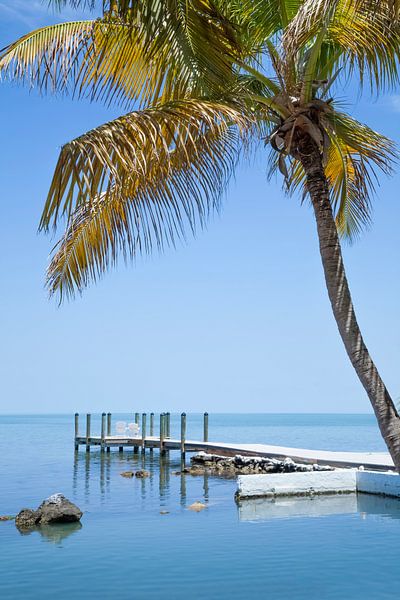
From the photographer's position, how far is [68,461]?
35.3m

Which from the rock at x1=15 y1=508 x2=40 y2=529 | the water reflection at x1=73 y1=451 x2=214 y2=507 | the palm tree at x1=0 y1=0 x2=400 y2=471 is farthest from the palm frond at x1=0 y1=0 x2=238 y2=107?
the water reflection at x1=73 y1=451 x2=214 y2=507

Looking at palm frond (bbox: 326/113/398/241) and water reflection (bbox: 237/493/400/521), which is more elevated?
palm frond (bbox: 326/113/398/241)

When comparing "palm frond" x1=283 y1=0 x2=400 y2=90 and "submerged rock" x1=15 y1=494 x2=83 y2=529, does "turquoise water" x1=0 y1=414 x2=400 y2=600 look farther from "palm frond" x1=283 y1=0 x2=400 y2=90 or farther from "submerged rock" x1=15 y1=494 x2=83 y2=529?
"palm frond" x1=283 y1=0 x2=400 y2=90

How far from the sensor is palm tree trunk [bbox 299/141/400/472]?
751cm

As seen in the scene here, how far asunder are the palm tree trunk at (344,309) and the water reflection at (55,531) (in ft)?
27.9

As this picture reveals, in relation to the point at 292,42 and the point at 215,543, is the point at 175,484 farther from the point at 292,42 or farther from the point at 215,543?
the point at 292,42

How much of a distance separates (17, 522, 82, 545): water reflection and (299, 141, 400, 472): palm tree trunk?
851 cm

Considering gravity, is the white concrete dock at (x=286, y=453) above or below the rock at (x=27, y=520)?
above

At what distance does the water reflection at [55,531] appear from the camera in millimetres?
14297

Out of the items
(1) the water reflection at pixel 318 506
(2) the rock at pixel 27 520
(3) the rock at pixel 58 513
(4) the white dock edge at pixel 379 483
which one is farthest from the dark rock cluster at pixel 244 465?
(2) the rock at pixel 27 520

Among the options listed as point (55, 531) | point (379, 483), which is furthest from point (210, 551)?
point (379, 483)

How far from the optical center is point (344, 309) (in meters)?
7.95

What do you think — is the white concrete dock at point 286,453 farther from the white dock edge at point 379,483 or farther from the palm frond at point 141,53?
the palm frond at point 141,53

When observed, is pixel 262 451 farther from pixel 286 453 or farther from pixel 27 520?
pixel 27 520
